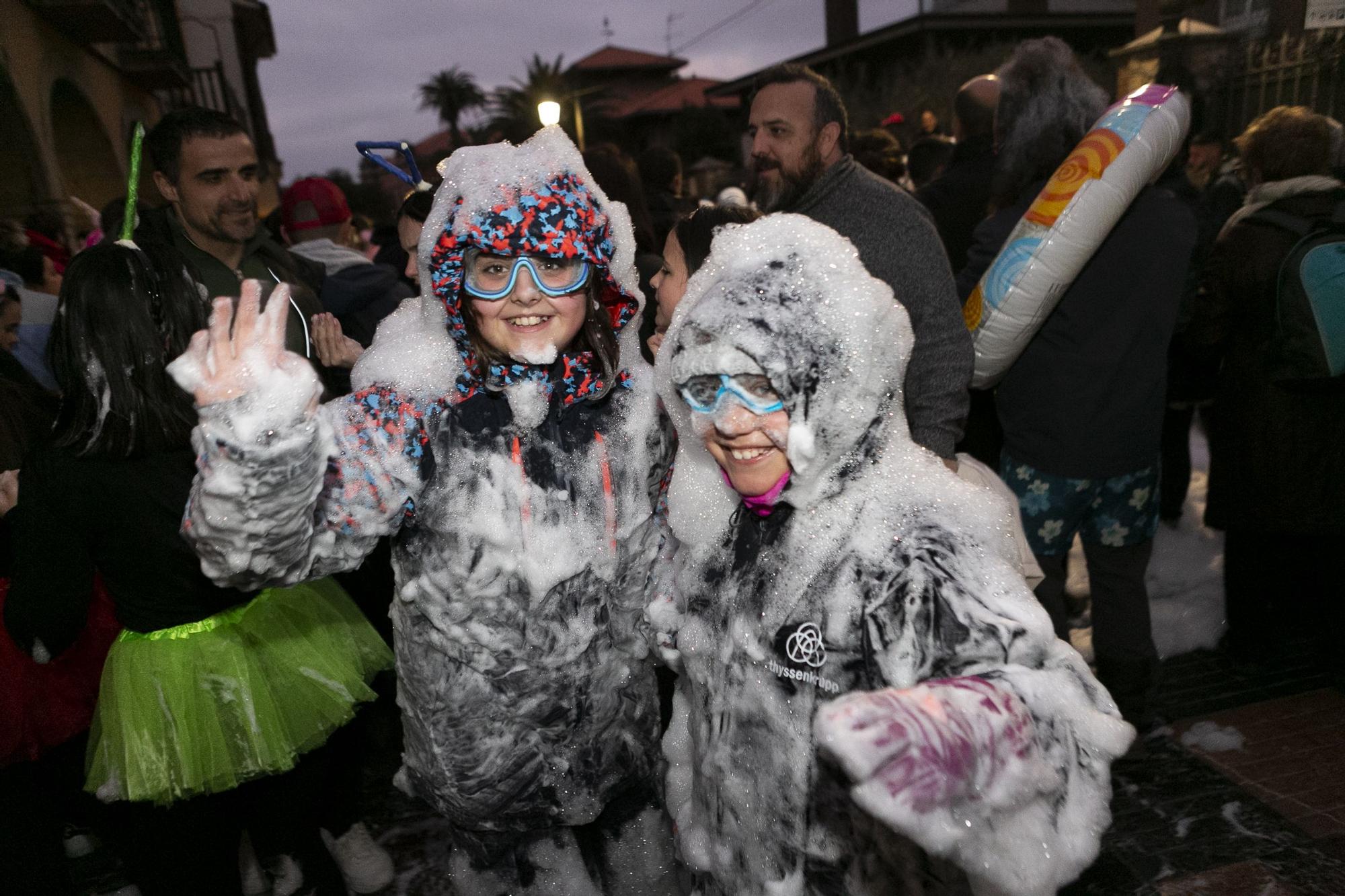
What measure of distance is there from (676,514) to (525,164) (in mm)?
854

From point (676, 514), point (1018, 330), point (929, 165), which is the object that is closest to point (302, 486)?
point (676, 514)

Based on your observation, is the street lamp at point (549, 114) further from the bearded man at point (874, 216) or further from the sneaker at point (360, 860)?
the sneaker at point (360, 860)

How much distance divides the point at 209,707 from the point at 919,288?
2314 mm

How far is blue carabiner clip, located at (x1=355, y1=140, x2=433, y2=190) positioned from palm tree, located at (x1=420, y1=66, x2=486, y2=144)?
162 ft

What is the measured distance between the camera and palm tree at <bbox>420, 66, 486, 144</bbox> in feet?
159

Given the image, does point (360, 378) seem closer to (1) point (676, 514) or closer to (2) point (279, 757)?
(1) point (676, 514)

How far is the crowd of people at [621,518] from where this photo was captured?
1438 millimetres

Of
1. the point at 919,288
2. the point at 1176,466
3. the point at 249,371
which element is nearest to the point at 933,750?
the point at 249,371

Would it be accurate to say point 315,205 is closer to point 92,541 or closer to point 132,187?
point 132,187

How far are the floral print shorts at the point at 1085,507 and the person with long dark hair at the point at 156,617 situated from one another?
2355mm

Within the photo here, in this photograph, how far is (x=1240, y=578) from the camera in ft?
12.6

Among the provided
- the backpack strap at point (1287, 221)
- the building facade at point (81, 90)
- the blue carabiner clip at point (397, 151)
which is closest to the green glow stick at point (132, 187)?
the blue carabiner clip at point (397, 151)

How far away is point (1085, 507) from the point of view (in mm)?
3092

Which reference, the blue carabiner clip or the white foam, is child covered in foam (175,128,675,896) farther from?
the white foam
